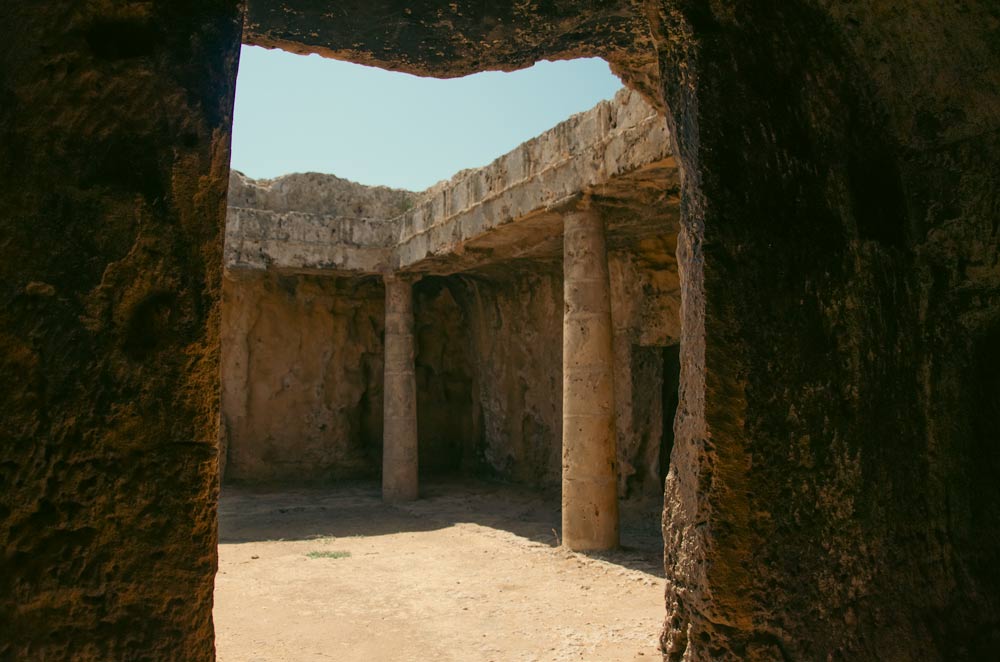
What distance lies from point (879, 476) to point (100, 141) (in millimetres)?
2322

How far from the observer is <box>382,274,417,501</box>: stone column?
11.7 meters

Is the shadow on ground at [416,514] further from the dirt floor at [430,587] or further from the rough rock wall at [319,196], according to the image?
the rough rock wall at [319,196]

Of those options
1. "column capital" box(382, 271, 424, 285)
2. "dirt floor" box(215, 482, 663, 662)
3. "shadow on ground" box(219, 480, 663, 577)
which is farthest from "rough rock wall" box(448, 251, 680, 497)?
"column capital" box(382, 271, 424, 285)

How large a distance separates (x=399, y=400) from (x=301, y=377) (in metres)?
2.49

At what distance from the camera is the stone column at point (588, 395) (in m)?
7.62

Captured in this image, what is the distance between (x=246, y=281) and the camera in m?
12.8

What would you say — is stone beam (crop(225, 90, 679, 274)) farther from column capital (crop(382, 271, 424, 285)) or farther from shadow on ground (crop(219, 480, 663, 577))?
shadow on ground (crop(219, 480, 663, 577))

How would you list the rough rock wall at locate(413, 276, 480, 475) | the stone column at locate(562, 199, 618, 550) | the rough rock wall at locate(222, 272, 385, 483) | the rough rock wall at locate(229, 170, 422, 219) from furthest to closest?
the rough rock wall at locate(413, 276, 480, 475), the rough rock wall at locate(222, 272, 385, 483), the rough rock wall at locate(229, 170, 422, 219), the stone column at locate(562, 199, 618, 550)

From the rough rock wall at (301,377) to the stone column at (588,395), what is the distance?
6.47 metres

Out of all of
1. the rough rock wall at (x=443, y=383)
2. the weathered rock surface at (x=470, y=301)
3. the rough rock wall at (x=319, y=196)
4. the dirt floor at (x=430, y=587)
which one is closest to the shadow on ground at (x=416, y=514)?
the dirt floor at (x=430, y=587)

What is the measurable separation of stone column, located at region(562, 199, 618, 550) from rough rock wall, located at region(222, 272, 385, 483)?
255 inches

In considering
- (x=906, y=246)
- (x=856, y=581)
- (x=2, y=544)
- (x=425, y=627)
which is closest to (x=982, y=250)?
(x=906, y=246)

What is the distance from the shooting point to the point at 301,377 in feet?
43.7

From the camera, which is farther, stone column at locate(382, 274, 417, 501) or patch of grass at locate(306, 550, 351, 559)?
stone column at locate(382, 274, 417, 501)
